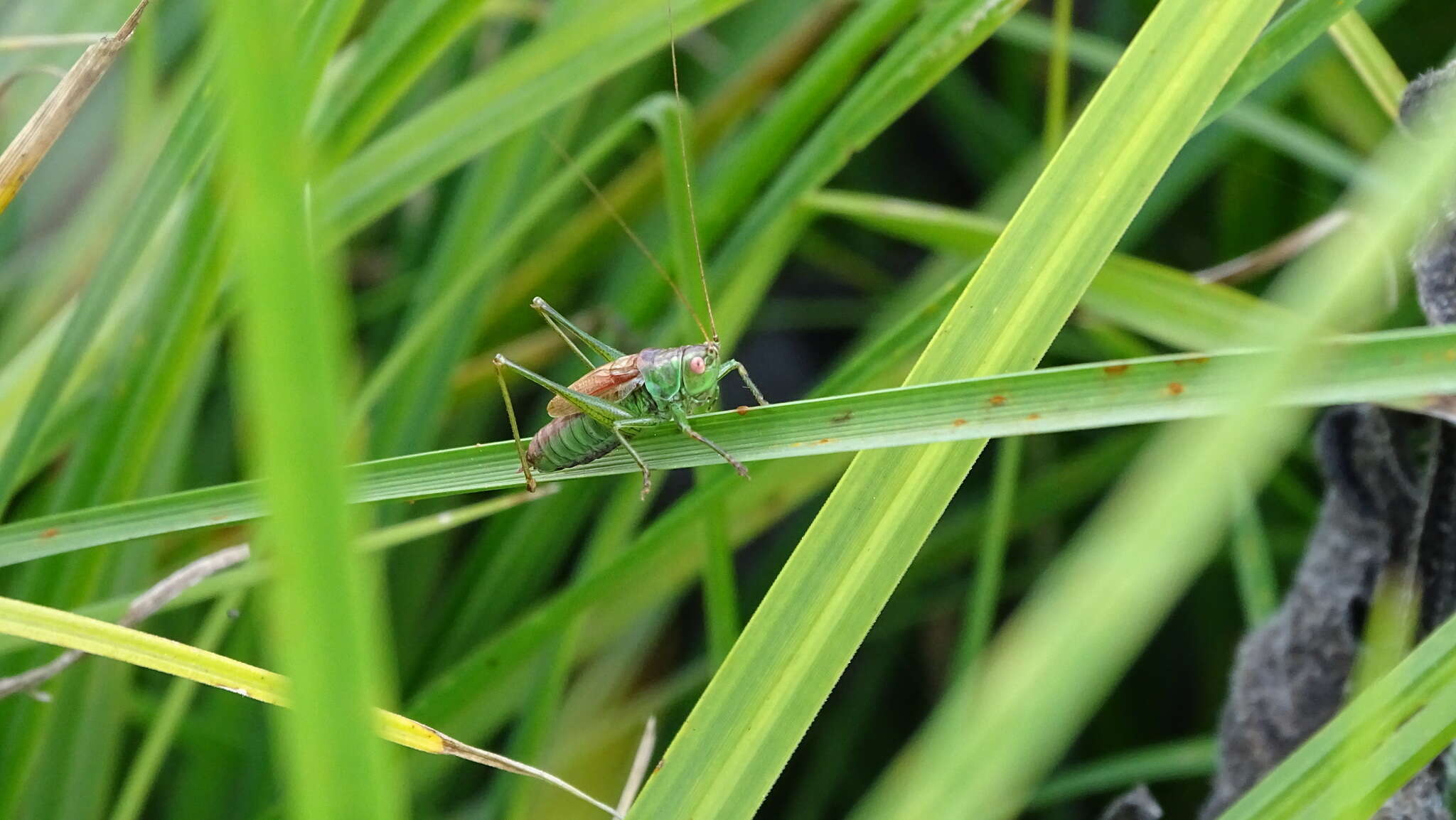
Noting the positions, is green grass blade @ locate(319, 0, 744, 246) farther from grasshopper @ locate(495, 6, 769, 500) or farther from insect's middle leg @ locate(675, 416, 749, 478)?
insect's middle leg @ locate(675, 416, 749, 478)

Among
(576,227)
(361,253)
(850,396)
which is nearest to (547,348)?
(576,227)

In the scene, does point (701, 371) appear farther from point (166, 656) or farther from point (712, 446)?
point (166, 656)

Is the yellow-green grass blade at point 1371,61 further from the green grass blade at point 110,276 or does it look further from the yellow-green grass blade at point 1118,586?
the green grass blade at point 110,276

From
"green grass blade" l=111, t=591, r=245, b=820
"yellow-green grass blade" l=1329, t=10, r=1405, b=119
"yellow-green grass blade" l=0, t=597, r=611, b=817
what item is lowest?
"yellow-green grass blade" l=0, t=597, r=611, b=817

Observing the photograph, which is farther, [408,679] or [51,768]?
[408,679]

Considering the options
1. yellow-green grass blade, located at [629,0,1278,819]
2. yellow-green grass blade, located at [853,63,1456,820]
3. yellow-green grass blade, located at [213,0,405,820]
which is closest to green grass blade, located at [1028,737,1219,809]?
yellow-green grass blade, located at [629,0,1278,819]

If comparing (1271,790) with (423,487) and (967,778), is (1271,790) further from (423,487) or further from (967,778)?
(423,487)
